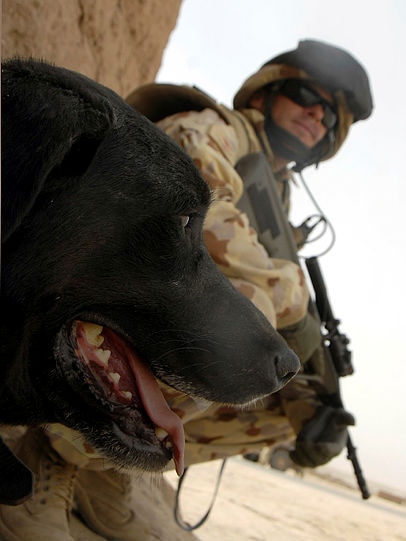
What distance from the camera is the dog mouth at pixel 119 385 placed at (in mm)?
1483

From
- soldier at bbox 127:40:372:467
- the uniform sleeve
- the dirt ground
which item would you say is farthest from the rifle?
the dirt ground

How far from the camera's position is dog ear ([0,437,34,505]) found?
1515mm

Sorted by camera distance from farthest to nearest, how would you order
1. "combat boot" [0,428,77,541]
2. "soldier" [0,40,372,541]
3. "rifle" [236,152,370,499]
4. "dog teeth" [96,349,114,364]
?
"rifle" [236,152,370,499], "soldier" [0,40,372,541], "combat boot" [0,428,77,541], "dog teeth" [96,349,114,364]

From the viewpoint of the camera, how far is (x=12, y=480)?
1.53 m

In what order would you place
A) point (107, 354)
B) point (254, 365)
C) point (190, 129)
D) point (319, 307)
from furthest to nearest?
point (319, 307), point (190, 129), point (254, 365), point (107, 354)

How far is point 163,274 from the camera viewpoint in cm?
155

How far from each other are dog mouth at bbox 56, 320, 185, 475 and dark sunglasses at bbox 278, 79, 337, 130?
2551 mm

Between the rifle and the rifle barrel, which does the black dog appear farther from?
the rifle barrel

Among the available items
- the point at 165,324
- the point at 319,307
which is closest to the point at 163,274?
the point at 165,324

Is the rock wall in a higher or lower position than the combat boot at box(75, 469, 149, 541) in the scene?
higher

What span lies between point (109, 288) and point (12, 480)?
0.50 metres

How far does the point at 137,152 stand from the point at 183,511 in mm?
3717

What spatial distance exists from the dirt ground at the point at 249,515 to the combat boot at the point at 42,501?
24cm

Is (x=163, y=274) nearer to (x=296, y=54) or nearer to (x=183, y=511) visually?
(x=296, y=54)
